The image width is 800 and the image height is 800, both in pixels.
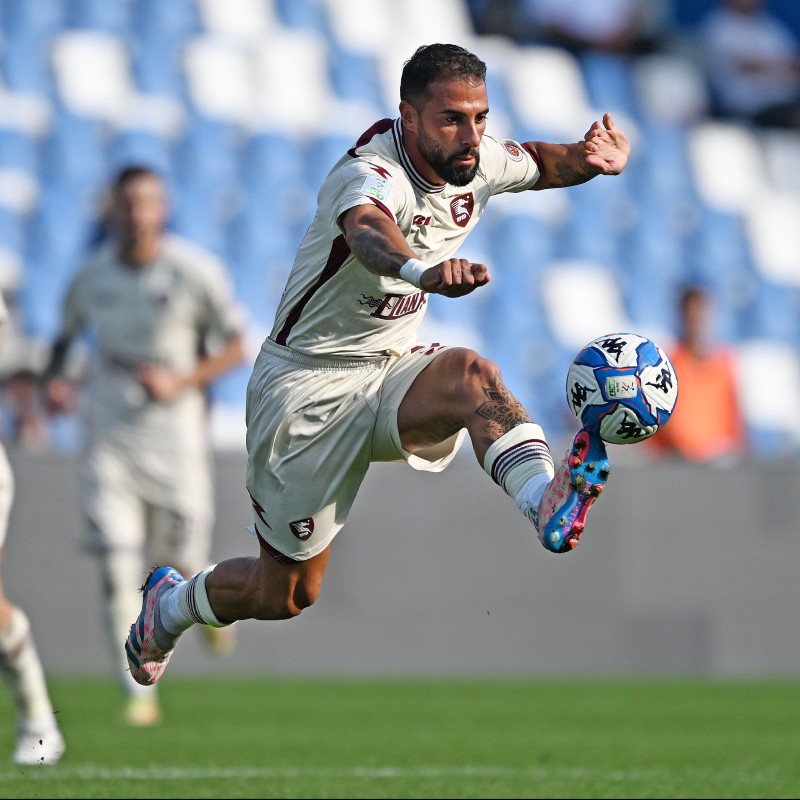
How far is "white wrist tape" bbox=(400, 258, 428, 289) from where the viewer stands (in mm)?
4223

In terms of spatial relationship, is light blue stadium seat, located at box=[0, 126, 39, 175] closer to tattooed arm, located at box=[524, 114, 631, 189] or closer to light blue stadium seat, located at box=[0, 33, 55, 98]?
light blue stadium seat, located at box=[0, 33, 55, 98]

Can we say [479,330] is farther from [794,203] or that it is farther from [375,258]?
[375,258]

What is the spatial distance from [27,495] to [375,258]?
19.7 feet

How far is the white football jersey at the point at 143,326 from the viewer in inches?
324

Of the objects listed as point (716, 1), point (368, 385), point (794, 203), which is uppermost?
point (368, 385)

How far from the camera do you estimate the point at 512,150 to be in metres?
5.54

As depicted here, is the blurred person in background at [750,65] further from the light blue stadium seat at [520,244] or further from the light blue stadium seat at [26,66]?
the light blue stadium seat at [26,66]

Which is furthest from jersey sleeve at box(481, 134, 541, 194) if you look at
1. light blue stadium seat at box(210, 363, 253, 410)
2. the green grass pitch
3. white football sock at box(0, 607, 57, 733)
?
light blue stadium seat at box(210, 363, 253, 410)

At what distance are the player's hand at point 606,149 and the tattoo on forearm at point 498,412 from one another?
3.27 feet

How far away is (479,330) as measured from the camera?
45.9ft

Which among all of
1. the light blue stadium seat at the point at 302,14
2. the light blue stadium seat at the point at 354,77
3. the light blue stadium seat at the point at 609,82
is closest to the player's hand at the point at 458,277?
the light blue stadium seat at the point at 354,77

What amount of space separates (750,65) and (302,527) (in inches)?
512

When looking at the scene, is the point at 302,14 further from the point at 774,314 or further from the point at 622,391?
the point at 622,391

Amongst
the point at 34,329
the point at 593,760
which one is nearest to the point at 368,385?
the point at 593,760
